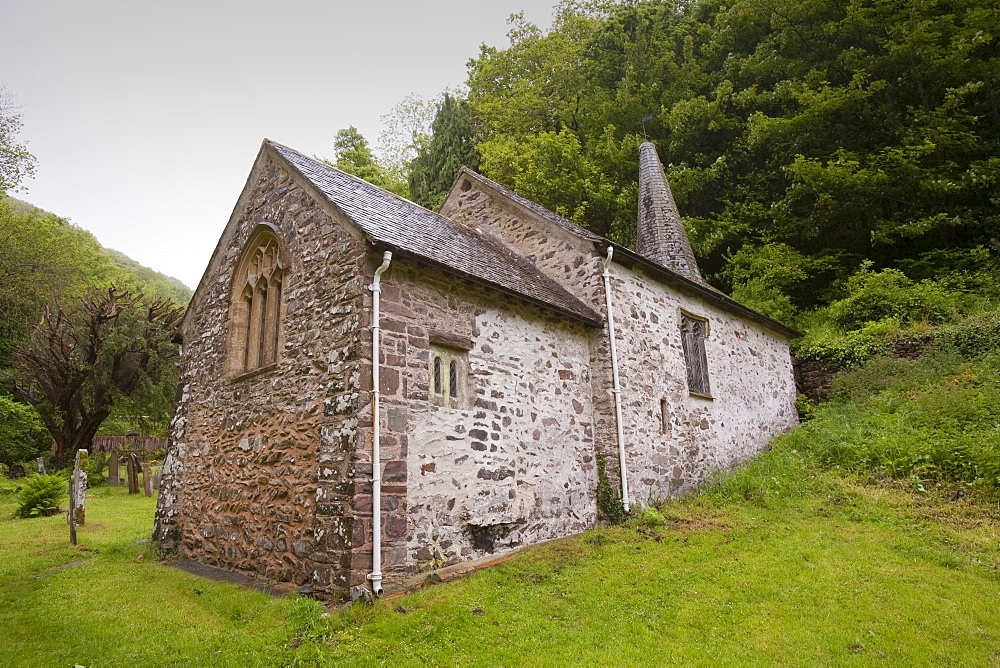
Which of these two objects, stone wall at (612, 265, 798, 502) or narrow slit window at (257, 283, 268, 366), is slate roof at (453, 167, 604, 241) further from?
narrow slit window at (257, 283, 268, 366)

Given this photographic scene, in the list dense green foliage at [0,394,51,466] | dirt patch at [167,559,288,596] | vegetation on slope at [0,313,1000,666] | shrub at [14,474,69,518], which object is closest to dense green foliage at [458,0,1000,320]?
vegetation on slope at [0,313,1000,666]

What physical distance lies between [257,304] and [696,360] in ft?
29.9

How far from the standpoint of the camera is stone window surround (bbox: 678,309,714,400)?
12141 millimetres

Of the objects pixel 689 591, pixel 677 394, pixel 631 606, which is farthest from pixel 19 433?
pixel 689 591

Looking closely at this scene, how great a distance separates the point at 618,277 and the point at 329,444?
21.0 feet

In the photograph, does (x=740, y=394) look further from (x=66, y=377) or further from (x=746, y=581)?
(x=66, y=377)

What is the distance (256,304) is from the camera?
9.38 m

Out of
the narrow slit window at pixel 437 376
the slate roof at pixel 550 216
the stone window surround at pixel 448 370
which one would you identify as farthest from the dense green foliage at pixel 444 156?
the narrow slit window at pixel 437 376

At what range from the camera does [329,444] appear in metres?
6.71

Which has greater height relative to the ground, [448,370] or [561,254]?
[561,254]

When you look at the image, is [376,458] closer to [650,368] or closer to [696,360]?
[650,368]

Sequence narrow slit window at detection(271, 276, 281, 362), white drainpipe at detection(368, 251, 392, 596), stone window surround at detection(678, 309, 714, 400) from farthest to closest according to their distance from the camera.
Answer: stone window surround at detection(678, 309, 714, 400) → narrow slit window at detection(271, 276, 281, 362) → white drainpipe at detection(368, 251, 392, 596)

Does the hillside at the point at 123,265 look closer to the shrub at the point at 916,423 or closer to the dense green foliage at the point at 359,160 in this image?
the dense green foliage at the point at 359,160

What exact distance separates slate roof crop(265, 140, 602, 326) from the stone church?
67 millimetres
